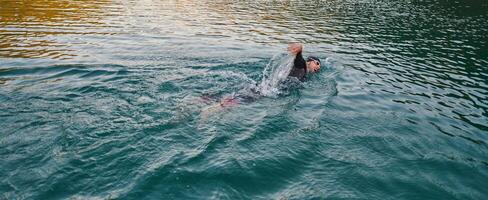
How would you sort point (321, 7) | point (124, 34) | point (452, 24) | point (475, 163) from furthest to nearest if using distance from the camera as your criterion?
point (321, 7), point (452, 24), point (124, 34), point (475, 163)

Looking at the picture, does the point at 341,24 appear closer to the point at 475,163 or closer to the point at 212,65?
the point at 212,65

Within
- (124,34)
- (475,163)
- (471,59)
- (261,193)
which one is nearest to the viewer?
(261,193)

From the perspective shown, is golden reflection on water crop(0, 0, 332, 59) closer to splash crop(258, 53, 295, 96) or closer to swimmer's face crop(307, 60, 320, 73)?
splash crop(258, 53, 295, 96)

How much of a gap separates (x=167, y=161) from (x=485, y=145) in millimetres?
10075

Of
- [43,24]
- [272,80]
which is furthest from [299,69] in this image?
[43,24]

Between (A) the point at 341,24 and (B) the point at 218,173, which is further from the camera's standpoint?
(A) the point at 341,24

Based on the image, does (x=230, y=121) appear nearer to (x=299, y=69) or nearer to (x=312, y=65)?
(x=299, y=69)

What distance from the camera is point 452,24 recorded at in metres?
34.4

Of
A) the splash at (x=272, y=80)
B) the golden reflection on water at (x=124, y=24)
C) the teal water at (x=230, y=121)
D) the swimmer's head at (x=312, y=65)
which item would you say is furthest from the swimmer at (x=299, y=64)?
the golden reflection on water at (x=124, y=24)

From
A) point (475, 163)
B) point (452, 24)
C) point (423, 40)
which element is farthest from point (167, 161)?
point (452, 24)

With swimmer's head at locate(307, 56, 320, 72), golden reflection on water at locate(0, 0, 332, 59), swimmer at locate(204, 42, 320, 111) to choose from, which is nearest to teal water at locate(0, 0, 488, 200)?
swimmer at locate(204, 42, 320, 111)

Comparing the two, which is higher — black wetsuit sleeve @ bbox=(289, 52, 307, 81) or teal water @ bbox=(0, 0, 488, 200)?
black wetsuit sleeve @ bbox=(289, 52, 307, 81)

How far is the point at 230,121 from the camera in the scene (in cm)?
1153

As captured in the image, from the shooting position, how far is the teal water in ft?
28.1
